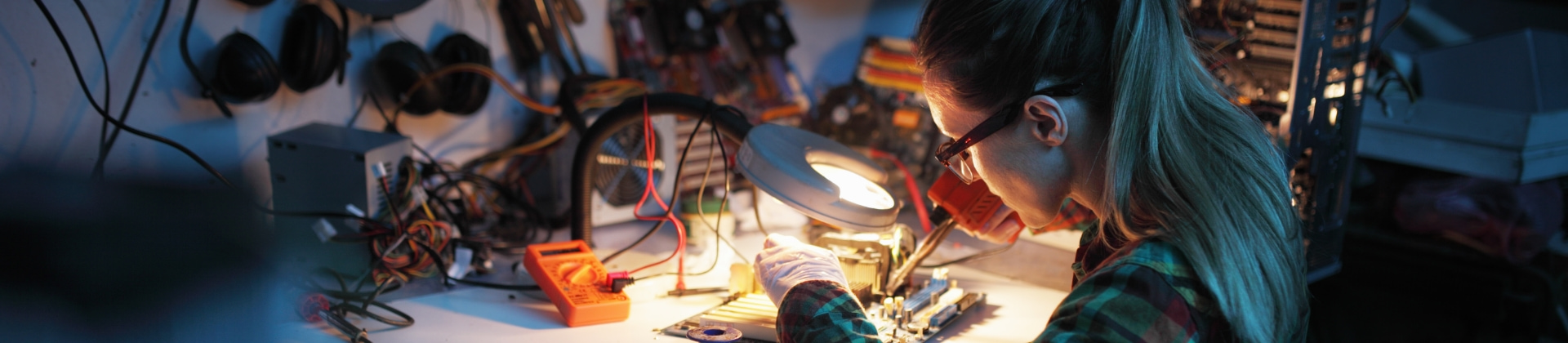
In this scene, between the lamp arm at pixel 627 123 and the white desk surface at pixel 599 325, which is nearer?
the white desk surface at pixel 599 325

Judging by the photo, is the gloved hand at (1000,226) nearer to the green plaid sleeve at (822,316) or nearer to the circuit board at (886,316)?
the circuit board at (886,316)

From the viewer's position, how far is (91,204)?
35.0 inches

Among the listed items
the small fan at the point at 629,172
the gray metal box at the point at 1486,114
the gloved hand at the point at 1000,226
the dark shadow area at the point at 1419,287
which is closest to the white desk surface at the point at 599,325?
the gloved hand at the point at 1000,226

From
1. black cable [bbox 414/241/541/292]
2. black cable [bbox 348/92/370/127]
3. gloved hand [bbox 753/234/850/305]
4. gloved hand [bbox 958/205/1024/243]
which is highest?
black cable [bbox 348/92/370/127]

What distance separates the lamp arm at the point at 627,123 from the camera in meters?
1.34

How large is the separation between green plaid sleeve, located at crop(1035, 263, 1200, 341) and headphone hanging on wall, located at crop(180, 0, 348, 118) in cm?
134

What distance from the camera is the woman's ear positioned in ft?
2.88

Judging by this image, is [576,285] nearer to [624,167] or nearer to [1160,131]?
[624,167]

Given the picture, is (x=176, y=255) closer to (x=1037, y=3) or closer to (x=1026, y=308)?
(x=1037, y=3)

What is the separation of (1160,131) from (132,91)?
1545 mm

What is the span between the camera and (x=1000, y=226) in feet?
4.50

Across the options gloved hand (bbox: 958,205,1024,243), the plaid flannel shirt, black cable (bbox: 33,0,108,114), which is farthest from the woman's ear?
black cable (bbox: 33,0,108,114)

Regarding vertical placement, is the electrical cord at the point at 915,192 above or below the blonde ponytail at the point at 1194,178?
below

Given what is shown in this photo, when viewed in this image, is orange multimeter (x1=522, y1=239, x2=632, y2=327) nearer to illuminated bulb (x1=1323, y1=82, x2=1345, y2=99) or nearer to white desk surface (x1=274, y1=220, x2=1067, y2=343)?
white desk surface (x1=274, y1=220, x2=1067, y2=343)
